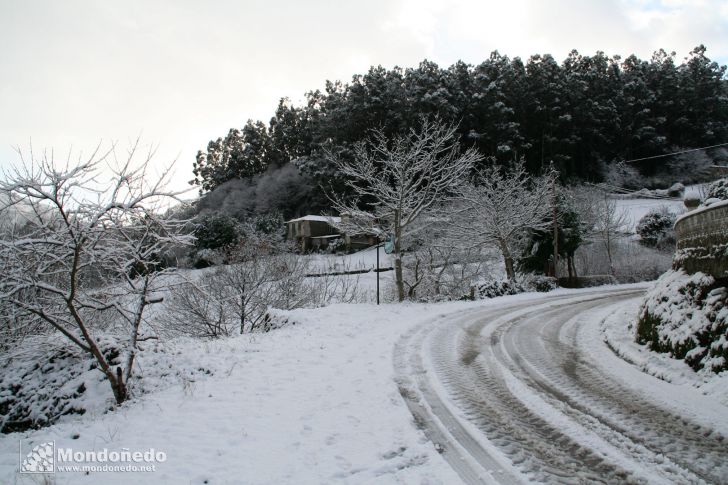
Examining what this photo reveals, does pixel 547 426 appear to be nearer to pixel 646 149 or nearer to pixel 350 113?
pixel 350 113

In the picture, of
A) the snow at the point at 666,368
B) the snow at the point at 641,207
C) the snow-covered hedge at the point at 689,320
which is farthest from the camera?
the snow at the point at 641,207

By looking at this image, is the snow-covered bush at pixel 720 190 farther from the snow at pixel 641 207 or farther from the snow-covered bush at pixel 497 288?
the snow at pixel 641 207

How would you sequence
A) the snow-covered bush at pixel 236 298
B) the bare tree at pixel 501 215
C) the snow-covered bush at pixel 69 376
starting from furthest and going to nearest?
the bare tree at pixel 501 215
the snow-covered bush at pixel 236 298
the snow-covered bush at pixel 69 376

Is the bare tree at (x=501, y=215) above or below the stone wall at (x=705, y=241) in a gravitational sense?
above

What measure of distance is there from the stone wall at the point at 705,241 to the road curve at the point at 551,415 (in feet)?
8.11

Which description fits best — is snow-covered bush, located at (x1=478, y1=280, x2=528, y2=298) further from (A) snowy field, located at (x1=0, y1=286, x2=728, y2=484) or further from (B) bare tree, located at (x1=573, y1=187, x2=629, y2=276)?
(B) bare tree, located at (x1=573, y1=187, x2=629, y2=276)

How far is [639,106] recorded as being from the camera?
49.5m

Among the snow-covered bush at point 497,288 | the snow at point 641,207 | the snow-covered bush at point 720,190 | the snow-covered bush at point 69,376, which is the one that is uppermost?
the snow at point 641,207

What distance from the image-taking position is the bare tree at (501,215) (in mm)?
25375

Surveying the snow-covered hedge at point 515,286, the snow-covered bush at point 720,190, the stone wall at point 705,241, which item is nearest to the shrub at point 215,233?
the snow-covered hedge at point 515,286

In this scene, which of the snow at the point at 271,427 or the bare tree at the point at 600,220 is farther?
the bare tree at the point at 600,220

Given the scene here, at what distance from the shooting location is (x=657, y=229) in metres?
35.4

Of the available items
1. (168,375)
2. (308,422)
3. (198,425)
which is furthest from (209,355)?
(308,422)

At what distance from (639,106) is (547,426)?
2279 inches
